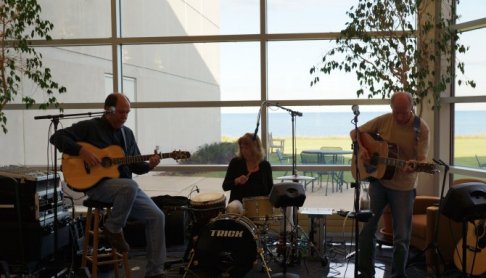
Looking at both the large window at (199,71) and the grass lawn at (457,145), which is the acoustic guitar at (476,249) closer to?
the grass lawn at (457,145)

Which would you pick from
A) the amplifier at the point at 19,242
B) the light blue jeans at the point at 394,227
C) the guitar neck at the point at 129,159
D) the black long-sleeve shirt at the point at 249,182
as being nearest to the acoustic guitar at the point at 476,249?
the light blue jeans at the point at 394,227

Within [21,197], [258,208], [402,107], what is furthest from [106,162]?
[402,107]

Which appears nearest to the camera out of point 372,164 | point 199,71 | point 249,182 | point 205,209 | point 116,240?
point 116,240

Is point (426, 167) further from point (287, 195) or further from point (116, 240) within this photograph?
point (116, 240)

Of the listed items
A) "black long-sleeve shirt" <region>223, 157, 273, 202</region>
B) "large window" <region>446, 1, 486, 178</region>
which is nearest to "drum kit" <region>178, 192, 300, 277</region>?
"black long-sleeve shirt" <region>223, 157, 273, 202</region>

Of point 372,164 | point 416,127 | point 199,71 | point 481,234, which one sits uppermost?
point 199,71

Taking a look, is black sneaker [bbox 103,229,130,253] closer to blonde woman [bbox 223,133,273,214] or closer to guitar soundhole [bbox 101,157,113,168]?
guitar soundhole [bbox 101,157,113,168]

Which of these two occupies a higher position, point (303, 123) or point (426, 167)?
point (303, 123)

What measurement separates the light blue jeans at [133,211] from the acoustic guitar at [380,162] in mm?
1705

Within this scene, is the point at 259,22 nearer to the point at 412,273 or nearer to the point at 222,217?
the point at 222,217

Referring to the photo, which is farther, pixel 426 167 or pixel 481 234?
pixel 481 234

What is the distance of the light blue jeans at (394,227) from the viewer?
3717 mm

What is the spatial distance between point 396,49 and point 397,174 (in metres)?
1.81

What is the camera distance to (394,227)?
3801 millimetres
